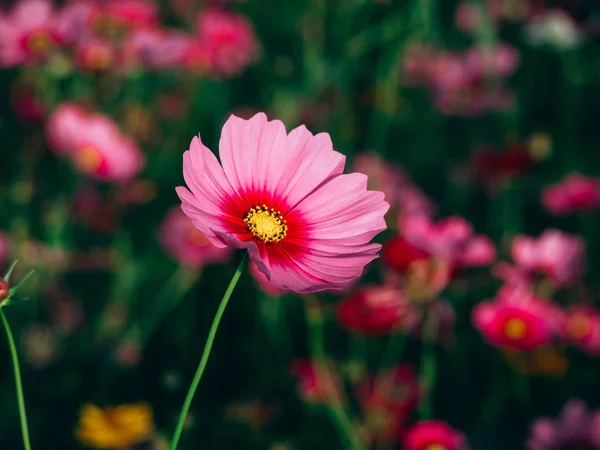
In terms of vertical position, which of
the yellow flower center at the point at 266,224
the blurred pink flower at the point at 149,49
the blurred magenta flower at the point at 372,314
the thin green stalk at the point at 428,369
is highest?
the blurred pink flower at the point at 149,49

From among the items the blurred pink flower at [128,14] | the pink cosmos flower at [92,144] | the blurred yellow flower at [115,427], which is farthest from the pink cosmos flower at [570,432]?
the blurred pink flower at [128,14]

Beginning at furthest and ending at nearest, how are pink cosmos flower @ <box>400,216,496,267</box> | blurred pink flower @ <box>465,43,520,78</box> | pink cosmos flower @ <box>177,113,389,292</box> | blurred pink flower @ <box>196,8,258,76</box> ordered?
blurred pink flower @ <box>465,43,520,78</box> → blurred pink flower @ <box>196,8,258,76</box> → pink cosmos flower @ <box>400,216,496,267</box> → pink cosmos flower @ <box>177,113,389,292</box>

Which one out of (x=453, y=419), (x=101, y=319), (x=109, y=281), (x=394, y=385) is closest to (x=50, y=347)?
(x=101, y=319)

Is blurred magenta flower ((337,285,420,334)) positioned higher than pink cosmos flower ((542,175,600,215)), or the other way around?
pink cosmos flower ((542,175,600,215))

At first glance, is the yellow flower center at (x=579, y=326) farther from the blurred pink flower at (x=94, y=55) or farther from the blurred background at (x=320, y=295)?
the blurred pink flower at (x=94, y=55)

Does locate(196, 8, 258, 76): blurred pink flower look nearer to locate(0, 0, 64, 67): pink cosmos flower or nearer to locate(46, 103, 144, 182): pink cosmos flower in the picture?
locate(46, 103, 144, 182): pink cosmos flower

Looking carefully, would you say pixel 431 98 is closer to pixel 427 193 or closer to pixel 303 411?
pixel 427 193

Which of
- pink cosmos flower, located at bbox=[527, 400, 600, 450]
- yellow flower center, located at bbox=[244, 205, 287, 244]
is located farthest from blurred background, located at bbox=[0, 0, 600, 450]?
yellow flower center, located at bbox=[244, 205, 287, 244]
